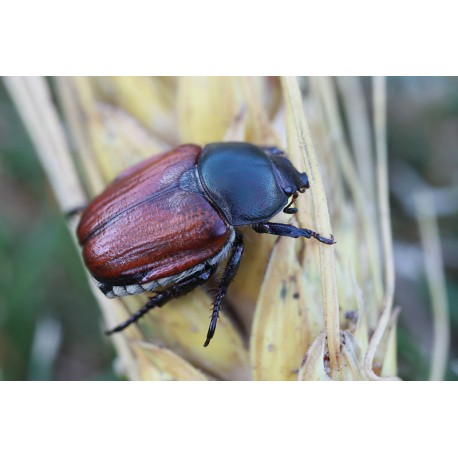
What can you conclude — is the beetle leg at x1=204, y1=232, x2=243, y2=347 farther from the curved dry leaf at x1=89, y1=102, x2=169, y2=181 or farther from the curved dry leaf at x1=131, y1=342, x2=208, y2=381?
the curved dry leaf at x1=89, y1=102, x2=169, y2=181

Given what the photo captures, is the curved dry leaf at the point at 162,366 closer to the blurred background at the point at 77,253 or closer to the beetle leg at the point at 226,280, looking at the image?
the beetle leg at the point at 226,280

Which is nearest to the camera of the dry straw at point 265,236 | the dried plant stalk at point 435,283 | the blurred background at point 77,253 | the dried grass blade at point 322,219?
the dried grass blade at point 322,219

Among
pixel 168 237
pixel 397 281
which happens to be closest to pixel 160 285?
pixel 168 237

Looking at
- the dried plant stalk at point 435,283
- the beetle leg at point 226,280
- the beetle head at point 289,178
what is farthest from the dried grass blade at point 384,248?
the beetle leg at point 226,280

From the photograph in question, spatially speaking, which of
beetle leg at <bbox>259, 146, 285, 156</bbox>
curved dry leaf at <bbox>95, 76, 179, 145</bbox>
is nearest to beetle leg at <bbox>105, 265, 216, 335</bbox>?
beetle leg at <bbox>259, 146, 285, 156</bbox>

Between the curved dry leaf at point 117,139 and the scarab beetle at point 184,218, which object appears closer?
the scarab beetle at point 184,218

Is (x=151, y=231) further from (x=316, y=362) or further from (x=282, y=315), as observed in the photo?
(x=316, y=362)
